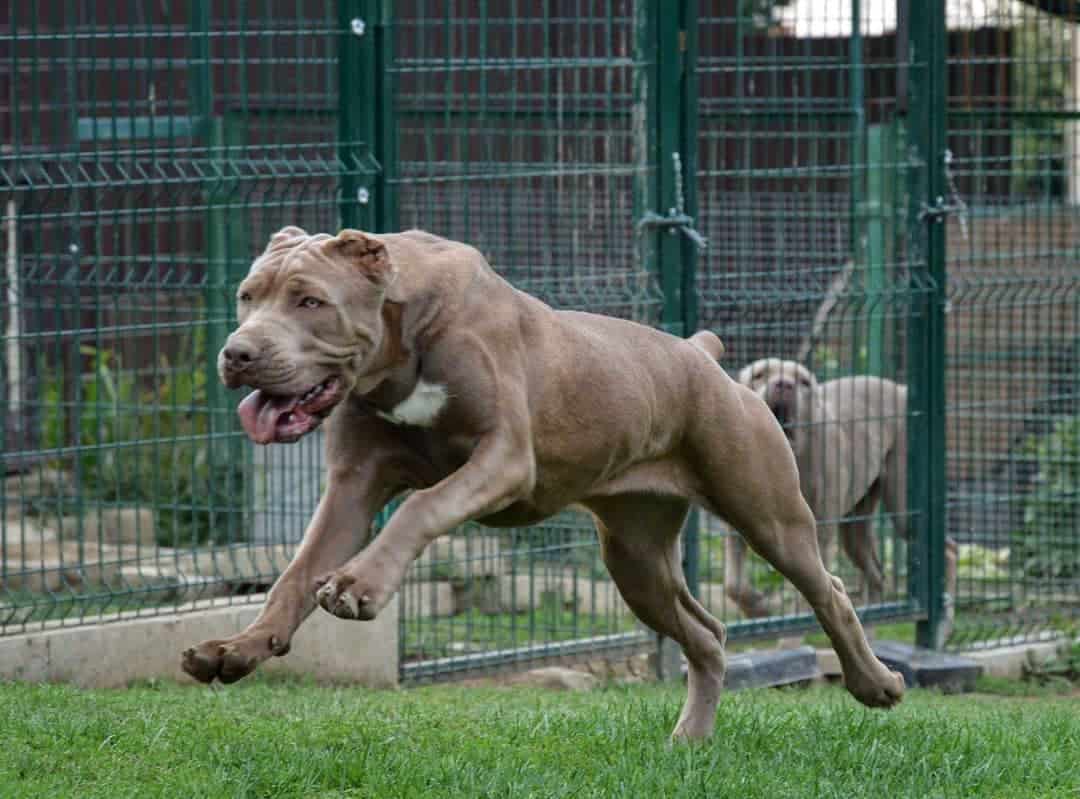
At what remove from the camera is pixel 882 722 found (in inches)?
255

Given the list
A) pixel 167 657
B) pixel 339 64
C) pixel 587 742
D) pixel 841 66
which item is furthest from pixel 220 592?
A: pixel 841 66

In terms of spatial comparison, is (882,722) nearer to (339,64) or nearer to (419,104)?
(339,64)

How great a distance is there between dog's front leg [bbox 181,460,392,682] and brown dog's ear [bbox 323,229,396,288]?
2.01 feet

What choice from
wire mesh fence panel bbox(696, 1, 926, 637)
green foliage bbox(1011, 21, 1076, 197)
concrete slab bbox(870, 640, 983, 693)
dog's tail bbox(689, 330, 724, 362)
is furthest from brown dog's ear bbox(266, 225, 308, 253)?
green foliage bbox(1011, 21, 1076, 197)

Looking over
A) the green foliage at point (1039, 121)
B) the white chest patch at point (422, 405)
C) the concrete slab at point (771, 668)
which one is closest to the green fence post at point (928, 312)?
the green foliage at point (1039, 121)

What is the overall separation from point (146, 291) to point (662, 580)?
580 cm

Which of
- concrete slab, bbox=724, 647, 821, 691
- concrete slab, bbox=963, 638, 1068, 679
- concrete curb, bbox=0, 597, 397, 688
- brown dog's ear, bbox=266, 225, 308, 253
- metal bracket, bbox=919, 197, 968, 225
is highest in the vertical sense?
metal bracket, bbox=919, 197, 968, 225

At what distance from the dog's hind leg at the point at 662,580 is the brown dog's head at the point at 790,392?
3600 millimetres

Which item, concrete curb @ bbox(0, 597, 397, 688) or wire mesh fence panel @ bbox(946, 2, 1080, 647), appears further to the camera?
wire mesh fence panel @ bbox(946, 2, 1080, 647)

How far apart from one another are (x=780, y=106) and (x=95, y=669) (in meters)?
5.45

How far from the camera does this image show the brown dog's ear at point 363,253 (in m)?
5.07

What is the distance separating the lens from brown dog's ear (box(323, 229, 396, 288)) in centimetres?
507

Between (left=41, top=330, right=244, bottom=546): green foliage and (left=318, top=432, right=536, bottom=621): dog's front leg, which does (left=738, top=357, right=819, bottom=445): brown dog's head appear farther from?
(left=318, top=432, right=536, bottom=621): dog's front leg

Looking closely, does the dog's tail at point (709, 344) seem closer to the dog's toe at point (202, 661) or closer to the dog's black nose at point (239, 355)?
the dog's black nose at point (239, 355)
